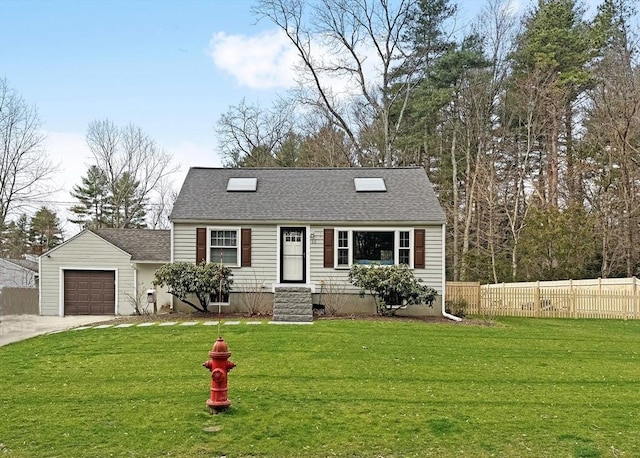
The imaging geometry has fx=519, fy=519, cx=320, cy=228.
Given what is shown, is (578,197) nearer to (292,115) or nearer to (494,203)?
(494,203)

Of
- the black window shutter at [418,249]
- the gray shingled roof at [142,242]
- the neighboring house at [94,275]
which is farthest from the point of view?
the gray shingled roof at [142,242]

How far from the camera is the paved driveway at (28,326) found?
486 inches

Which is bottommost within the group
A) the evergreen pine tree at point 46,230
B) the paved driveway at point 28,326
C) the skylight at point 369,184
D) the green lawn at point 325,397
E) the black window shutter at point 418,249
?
the paved driveway at point 28,326

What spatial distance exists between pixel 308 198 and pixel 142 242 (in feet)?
23.3

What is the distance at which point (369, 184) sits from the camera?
1766cm

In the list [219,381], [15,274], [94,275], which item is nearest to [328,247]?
[94,275]

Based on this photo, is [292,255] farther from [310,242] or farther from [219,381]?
[219,381]

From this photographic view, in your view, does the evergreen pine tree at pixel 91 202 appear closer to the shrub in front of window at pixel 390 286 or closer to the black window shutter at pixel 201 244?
the black window shutter at pixel 201 244

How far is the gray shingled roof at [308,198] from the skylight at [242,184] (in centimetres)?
17

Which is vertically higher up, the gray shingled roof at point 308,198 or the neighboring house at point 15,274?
the gray shingled roof at point 308,198

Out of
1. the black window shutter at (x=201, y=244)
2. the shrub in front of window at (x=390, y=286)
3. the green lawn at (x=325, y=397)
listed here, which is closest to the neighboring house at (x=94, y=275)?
the black window shutter at (x=201, y=244)

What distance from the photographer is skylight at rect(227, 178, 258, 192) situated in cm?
A: 1736

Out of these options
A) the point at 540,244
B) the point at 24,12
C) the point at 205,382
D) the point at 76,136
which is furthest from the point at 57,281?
the point at 540,244

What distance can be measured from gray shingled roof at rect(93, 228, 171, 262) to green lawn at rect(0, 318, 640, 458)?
7.95 meters
